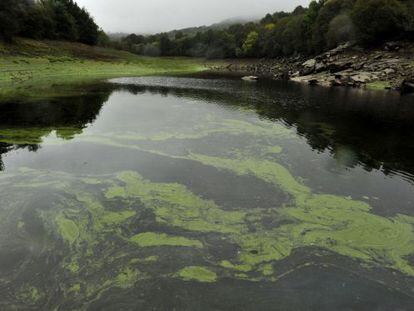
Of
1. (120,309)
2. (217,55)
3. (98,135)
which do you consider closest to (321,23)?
(217,55)

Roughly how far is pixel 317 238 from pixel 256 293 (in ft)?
10.6

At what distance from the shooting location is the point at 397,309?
24.3 feet

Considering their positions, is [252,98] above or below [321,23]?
below

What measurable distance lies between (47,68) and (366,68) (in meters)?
59.5

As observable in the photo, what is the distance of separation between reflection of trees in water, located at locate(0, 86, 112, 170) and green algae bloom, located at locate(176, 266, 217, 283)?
11.0 meters

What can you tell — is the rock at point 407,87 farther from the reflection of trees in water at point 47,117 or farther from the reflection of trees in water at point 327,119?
the reflection of trees in water at point 47,117

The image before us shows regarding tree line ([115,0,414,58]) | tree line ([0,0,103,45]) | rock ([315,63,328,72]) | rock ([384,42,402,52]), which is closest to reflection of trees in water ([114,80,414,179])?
rock ([315,63,328,72])

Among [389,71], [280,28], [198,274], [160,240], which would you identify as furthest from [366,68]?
[198,274]

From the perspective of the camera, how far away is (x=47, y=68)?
6175 centimetres

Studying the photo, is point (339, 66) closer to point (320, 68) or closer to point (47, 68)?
point (320, 68)

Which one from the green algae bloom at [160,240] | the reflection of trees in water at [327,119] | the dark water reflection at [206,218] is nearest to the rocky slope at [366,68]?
the reflection of trees in water at [327,119]

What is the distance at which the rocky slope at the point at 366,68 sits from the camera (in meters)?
54.4

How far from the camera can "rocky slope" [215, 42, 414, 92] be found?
5441 centimetres

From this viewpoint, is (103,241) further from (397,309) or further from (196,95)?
(196,95)
